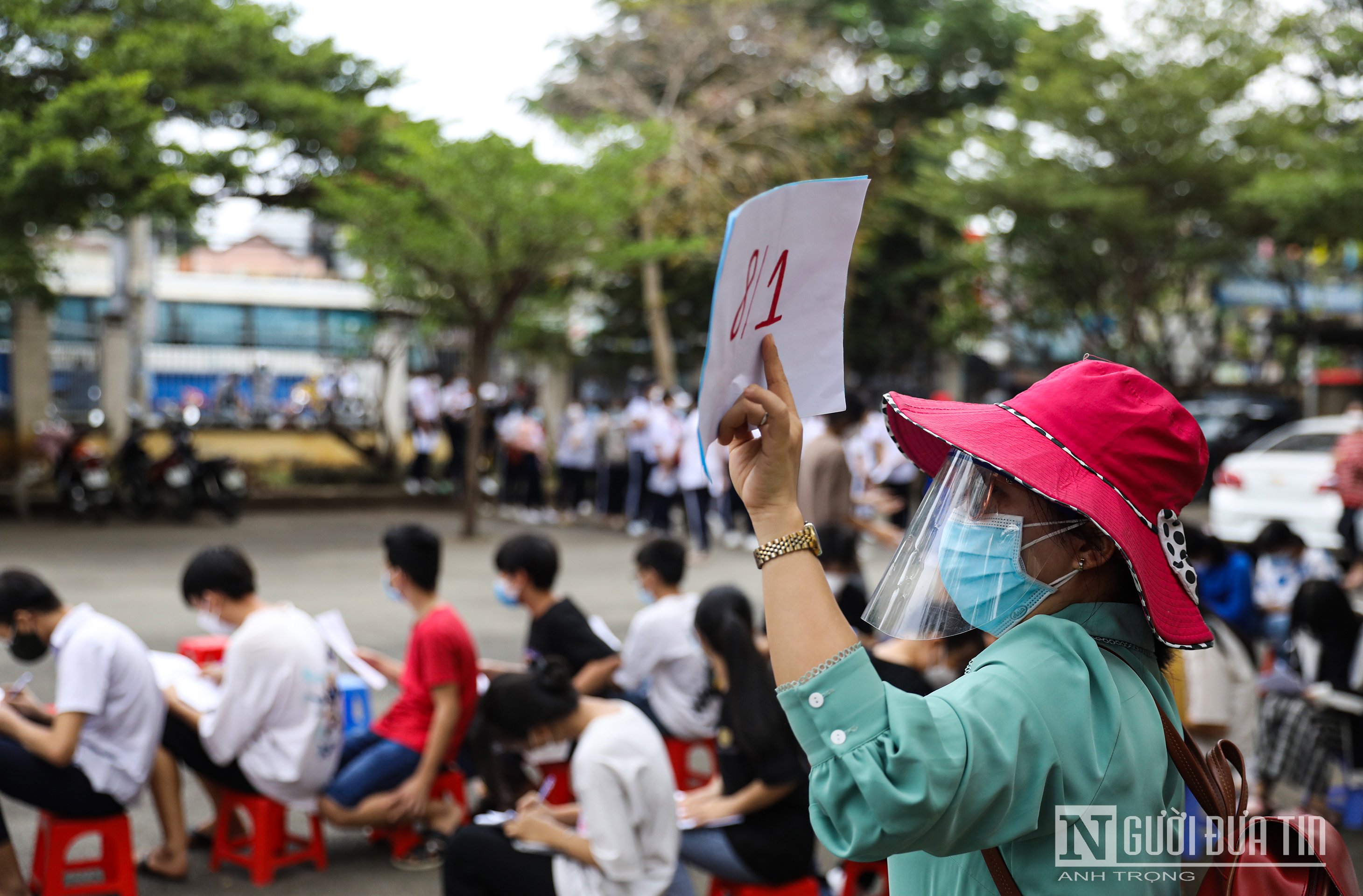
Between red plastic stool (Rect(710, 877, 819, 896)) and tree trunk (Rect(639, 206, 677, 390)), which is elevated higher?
tree trunk (Rect(639, 206, 677, 390))

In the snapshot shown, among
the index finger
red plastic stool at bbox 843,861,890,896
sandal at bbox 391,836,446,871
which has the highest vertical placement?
the index finger

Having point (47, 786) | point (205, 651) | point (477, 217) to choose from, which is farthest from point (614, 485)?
point (47, 786)

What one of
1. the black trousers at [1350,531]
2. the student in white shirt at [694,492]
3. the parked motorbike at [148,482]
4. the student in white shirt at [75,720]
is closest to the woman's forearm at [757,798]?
the student in white shirt at [75,720]

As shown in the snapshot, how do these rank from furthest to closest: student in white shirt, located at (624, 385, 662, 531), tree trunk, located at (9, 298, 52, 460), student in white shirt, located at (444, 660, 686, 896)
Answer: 1. tree trunk, located at (9, 298, 52, 460)
2. student in white shirt, located at (624, 385, 662, 531)
3. student in white shirt, located at (444, 660, 686, 896)

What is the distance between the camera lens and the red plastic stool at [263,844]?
3.96 metres

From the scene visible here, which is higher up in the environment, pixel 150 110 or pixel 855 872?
pixel 150 110

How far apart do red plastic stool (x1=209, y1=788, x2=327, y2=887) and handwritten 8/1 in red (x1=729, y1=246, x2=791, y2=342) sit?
10.9ft

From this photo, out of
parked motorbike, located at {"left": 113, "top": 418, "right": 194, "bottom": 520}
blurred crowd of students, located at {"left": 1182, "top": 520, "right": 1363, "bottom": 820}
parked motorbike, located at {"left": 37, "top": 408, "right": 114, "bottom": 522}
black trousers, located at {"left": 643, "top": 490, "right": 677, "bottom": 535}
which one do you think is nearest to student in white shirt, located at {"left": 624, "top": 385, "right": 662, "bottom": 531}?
black trousers, located at {"left": 643, "top": 490, "right": 677, "bottom": 535}

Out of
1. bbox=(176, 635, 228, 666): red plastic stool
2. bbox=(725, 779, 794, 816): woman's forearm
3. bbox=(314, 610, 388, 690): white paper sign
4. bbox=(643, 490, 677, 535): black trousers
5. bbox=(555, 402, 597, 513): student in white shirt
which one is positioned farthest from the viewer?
bbox=(555, 402, 597, 513): student in white shirt

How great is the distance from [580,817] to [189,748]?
1693mm

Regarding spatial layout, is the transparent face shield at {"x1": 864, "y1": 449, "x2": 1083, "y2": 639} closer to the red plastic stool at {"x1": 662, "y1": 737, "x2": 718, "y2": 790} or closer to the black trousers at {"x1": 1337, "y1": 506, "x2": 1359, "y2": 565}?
the red plastic stool at {"x1": 662, "y1": 737, "x2": 718, "y2": 790}

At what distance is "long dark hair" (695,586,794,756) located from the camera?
329cm

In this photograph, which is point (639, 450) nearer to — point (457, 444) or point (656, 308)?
point (457, 444)

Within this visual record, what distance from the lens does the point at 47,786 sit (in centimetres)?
362
